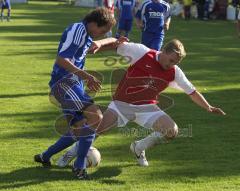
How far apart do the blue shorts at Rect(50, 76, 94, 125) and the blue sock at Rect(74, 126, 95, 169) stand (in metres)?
0.18

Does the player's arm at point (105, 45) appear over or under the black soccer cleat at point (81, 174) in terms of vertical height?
over

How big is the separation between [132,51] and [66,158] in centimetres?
129

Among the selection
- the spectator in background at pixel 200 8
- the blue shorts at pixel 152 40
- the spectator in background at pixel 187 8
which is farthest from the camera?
the spectator in background at pixel 187 8

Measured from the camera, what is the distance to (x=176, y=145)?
7.95 meters

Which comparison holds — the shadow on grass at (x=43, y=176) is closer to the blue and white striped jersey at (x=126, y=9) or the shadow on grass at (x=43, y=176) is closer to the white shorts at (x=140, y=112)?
the white shorts at (x=140, y=112)

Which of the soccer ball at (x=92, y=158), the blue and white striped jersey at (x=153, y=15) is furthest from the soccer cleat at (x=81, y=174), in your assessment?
the blue and white striped jersey at (x=153, y=15)

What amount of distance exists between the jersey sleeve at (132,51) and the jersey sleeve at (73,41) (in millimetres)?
515

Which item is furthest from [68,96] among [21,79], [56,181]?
[21,79]

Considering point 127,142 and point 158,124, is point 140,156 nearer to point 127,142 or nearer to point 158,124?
point 158,124

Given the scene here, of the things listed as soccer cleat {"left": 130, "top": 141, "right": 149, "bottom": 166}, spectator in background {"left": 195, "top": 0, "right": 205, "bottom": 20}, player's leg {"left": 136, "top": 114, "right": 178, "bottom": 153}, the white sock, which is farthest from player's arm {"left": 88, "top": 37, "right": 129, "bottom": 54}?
spectator in background {"left": 195, "top": 0, "right": 205, "bottom": 20}

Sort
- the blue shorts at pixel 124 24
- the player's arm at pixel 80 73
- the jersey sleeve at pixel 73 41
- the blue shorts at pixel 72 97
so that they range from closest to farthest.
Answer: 1. the player's arm at pixel 80 73
2. the jersey sleeve at pixel 73 41
3. the blue shorts at pixel 72 97
4. the blue shorts at pixel 124 24

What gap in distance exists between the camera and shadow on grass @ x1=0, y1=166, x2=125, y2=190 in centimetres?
633

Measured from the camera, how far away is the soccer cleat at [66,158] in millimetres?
6828

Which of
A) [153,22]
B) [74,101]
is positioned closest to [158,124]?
[74,101]
